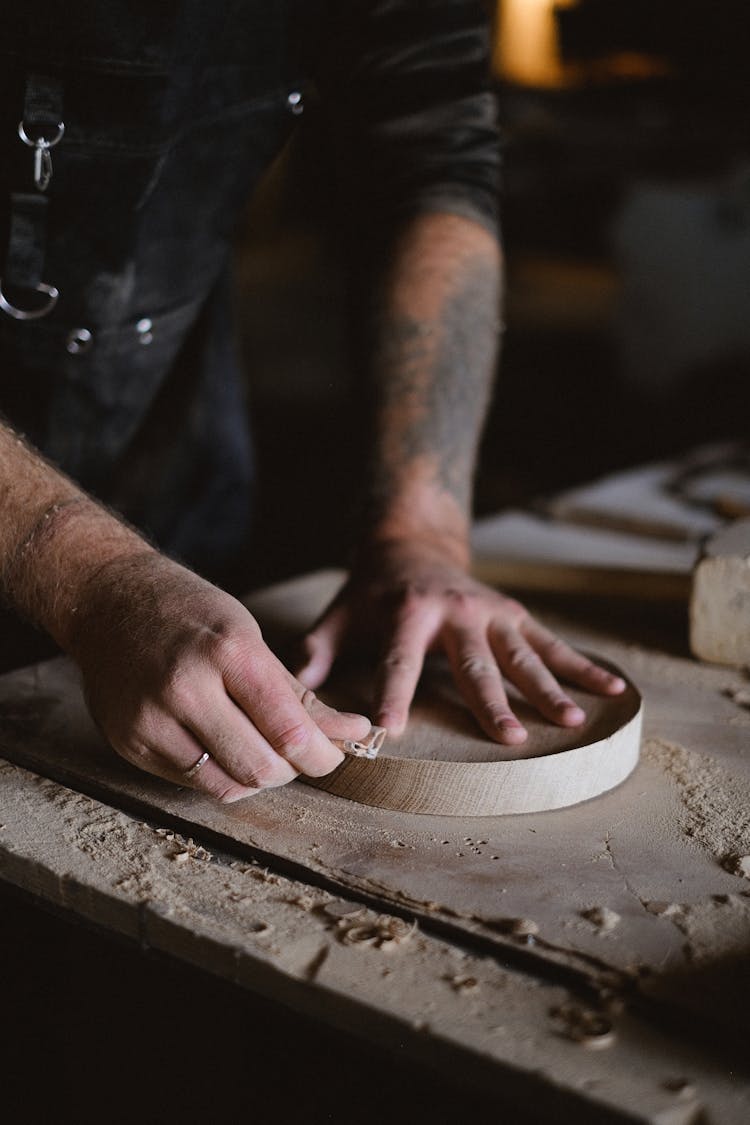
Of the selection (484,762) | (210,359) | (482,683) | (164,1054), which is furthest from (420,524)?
(164,1054)

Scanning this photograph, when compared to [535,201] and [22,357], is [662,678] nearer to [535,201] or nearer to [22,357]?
[22,357]

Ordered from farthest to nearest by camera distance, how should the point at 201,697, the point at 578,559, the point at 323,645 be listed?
the point at 578,559 → the point at 323,645 → the point at 201,697

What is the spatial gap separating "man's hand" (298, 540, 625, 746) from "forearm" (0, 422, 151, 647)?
28 centimetres

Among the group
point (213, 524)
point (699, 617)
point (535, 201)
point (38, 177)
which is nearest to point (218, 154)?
point (38, 177)

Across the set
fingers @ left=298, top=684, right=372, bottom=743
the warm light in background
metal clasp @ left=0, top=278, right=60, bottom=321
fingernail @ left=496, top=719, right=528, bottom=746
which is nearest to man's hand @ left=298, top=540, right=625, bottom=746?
fingernail @ left=496, top=719, right=528, bottom=746

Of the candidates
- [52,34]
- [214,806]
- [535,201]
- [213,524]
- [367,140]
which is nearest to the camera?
[214,806]

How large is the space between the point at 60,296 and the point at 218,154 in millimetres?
305

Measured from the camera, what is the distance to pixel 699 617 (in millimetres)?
1479

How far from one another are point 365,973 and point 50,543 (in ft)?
1.82

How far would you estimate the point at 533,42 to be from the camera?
3.89 metres

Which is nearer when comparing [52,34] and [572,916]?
[572,916]

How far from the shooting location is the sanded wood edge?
1.09 metres

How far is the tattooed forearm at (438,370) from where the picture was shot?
5.62 feet

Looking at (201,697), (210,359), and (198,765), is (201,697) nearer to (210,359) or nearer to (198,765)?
(198,765)
